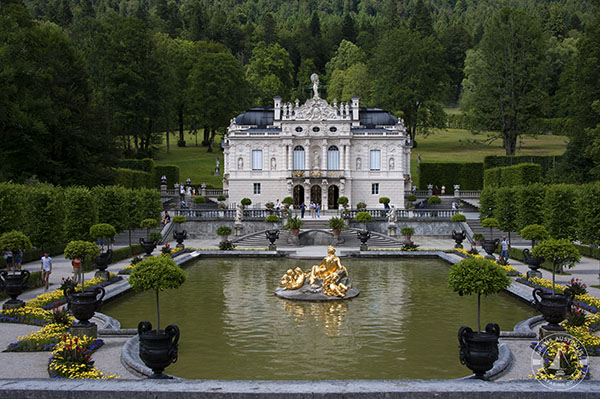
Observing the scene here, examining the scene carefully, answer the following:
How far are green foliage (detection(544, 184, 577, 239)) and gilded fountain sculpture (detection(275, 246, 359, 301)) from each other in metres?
16.6

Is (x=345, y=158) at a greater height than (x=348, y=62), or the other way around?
(x=348, y=62)

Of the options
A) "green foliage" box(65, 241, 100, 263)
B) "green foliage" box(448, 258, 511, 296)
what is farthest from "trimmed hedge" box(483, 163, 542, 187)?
"green foliage" box(448, 258, 511, 296)

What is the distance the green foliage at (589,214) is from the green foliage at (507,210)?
9117 millimetres

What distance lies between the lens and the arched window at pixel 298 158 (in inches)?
2418

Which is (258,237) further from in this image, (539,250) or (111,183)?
(539,250)

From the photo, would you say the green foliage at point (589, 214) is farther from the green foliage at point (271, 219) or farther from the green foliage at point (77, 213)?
the green foliage at point (77, 213)

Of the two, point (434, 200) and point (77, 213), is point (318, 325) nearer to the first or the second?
point (77, 213)

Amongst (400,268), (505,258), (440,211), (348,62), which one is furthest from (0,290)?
(348,62)

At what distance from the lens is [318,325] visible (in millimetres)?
18266

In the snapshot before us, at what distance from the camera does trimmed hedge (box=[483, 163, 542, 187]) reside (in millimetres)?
54875

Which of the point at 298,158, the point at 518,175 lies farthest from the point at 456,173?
the point at 298,158

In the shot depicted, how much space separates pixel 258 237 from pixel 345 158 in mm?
18575

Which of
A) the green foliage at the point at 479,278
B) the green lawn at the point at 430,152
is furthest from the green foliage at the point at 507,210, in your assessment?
the green lawn at the point at 430,152

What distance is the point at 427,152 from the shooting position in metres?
85.9
